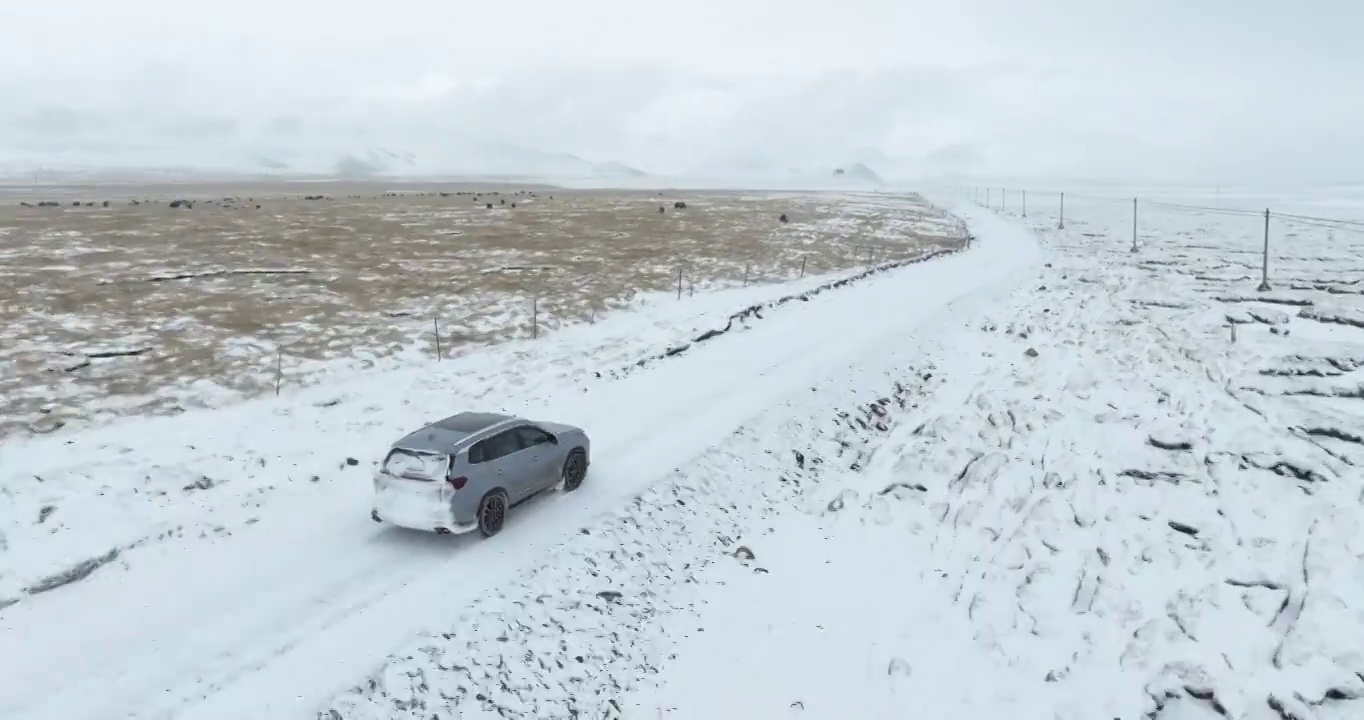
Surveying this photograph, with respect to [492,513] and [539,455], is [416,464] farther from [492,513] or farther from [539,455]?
[539,455]

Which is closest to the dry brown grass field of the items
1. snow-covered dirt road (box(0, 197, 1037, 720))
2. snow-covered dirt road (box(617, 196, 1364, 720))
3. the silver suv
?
snow-covered dirt road (box(0, 197, 1037, 720))

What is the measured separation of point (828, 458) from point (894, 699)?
32.1ft

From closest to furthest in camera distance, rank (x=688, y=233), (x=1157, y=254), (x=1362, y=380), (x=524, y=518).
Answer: (x=524, y=518) < (x=1362, y=380) < (x=1157, y=254) < (x=688, y=233)

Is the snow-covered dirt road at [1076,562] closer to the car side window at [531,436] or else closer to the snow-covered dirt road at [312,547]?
the snow-covered dirt road at [312,547]

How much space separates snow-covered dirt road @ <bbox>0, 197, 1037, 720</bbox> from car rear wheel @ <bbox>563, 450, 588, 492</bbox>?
402 millimetres

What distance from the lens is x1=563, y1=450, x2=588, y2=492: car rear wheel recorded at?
61.7ft

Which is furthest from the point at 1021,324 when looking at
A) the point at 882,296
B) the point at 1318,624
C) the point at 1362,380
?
the point at 1318,624

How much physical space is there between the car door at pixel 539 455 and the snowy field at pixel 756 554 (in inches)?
23.9

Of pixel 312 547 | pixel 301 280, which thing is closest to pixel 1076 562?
pixel 312 547

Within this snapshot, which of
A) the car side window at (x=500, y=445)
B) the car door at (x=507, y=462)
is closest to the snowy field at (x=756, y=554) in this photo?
the car door at (x=507, y=462)

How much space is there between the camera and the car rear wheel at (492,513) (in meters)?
16.2

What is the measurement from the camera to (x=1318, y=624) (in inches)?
493

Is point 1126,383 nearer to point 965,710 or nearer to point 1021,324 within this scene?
point 1021,324

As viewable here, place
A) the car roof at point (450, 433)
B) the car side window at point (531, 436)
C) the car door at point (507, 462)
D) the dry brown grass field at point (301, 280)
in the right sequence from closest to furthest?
the car roof at point (450, 433) → the car door at point (507, 462) → the car side window at point (531, 436) → the dry brown grass field at point (301, 280)
